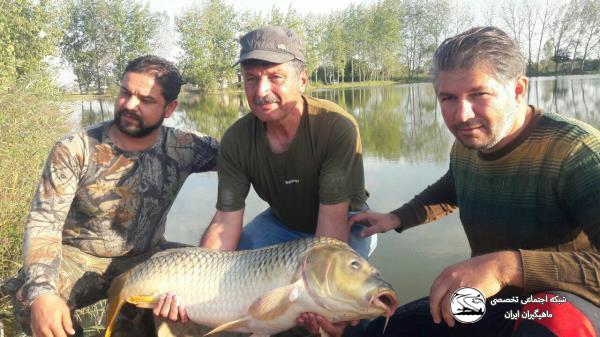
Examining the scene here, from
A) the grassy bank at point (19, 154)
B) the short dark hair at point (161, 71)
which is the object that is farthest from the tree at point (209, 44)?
the short dark hair at point (161, 71)

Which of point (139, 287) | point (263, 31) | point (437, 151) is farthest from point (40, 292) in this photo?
point (437, 151)

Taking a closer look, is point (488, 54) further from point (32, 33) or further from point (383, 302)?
point (32, 33)

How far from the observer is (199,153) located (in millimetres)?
3096

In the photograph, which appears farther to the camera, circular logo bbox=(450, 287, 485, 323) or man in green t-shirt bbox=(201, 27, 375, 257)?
man in green t-shirt bbox=(201, 27, 375, 257)

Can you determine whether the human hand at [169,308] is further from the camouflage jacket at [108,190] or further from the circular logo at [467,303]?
the circular logo at [467,303]

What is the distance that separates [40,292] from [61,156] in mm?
833

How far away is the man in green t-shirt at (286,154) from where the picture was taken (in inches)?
102

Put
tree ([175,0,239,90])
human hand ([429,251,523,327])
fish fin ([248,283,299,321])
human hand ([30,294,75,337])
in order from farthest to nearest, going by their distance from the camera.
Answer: tree ([175,0,239,90]) < human hand ([30,294,75,337]) < fish fin ([248,283,299,321]) < human hand ([429,251,523,327])

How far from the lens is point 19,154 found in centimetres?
488

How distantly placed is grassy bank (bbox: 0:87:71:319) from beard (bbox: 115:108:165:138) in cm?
150

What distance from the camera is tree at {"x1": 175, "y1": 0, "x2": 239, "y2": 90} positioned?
4116cm

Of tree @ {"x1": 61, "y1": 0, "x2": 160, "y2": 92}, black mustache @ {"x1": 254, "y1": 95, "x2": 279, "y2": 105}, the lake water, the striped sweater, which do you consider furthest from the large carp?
tree @ {"x1": 61, "y1": 0, "x2": 160, "y2": 92}

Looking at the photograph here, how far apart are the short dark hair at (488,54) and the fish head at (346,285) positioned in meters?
0.90

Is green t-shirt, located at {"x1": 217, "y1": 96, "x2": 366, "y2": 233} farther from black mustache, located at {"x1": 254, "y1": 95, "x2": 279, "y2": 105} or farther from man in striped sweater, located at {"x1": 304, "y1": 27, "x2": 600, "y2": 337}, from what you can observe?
man in striped sweater, located at {"x1": 304, "y1": 27, "x2": 600, "y2": 337}
